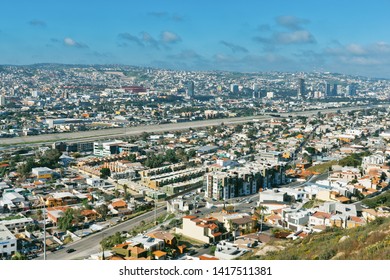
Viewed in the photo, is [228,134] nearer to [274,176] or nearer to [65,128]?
A: [65,128]

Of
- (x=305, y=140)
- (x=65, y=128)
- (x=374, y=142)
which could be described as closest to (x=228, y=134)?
(x=305, y=140)

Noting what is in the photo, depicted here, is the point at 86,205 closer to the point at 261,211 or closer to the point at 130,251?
the point at 261,211

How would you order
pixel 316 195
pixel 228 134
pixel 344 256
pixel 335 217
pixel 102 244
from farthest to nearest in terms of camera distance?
pixel 228 134 < pixel 316 195 < pixel 335 217 < pixel 102 244 < pixel 344 256

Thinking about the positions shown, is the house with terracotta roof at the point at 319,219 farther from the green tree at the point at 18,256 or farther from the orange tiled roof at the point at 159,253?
the green tree at the point at 18,256

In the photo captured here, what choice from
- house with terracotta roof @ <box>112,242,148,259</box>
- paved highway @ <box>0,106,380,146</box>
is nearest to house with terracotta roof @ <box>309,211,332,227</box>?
house with terracotta roof @ <box>112,242,148,259</box>

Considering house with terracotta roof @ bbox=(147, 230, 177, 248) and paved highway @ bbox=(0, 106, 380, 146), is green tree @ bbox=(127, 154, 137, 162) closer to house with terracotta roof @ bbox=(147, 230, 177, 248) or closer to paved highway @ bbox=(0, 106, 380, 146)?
paved highway @ bbox=(0, 106, 380, 146)

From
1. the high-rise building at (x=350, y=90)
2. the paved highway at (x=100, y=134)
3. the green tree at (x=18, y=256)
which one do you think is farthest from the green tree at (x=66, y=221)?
the high-rise building at (x=350, y=90)

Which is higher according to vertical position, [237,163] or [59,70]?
[59,70]
